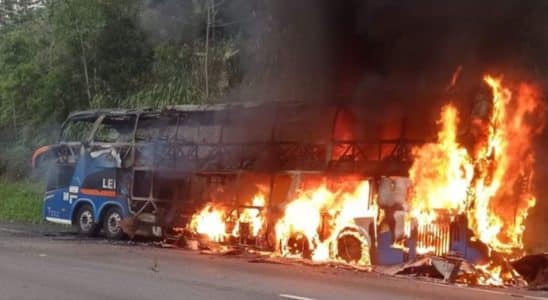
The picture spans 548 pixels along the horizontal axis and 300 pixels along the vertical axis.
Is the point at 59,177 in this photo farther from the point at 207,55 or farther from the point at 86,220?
the point at 207,55

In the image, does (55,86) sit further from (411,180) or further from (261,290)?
(261,290)

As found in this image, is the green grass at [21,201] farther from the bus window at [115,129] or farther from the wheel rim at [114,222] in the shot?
the wheel rim at [114,222]

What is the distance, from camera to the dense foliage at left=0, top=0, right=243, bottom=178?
23.8 m

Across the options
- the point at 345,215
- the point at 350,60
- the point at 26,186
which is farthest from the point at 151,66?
the point at 345,215

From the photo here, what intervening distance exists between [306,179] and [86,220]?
588 cm

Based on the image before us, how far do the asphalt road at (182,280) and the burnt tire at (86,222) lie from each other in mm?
3478

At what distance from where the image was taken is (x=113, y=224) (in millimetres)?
16312

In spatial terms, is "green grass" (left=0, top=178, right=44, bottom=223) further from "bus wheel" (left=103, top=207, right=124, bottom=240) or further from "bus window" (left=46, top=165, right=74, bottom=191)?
"bus wheel" (left=103, top=207, right=124, bottom=240)

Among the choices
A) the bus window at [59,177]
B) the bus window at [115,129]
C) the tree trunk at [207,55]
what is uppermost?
the tree trunk at [207,55]

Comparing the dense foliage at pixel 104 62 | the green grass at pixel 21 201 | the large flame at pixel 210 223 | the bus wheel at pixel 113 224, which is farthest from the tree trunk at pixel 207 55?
the large flame at pixel 210 223

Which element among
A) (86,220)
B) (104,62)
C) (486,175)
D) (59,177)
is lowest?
(86,220)

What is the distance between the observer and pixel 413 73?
13.4m

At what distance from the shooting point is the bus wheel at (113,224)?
16062 mm

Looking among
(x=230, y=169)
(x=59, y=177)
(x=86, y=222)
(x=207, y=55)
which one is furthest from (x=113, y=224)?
(x=207, y=55)
